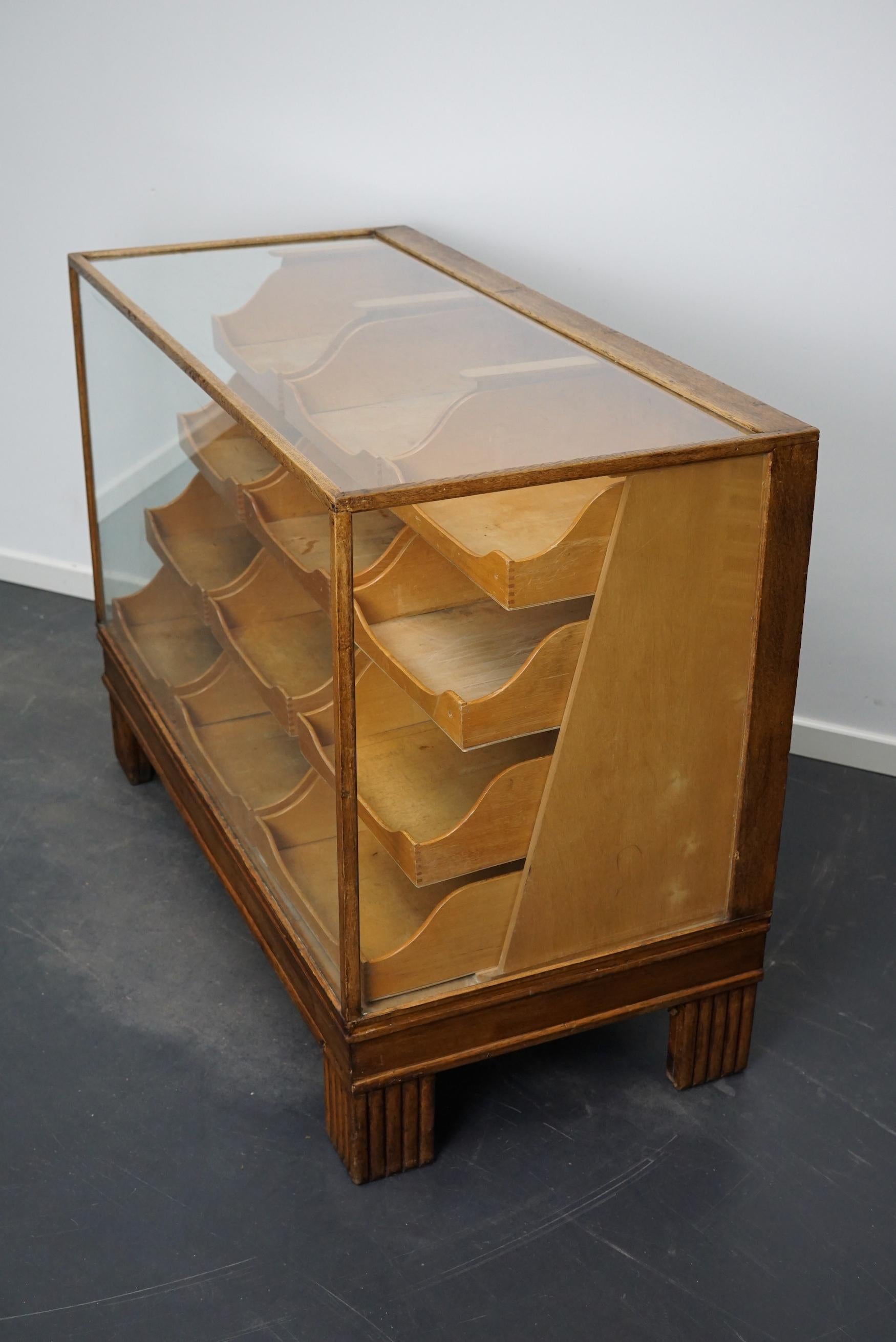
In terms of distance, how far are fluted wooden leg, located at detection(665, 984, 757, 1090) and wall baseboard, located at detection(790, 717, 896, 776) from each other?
90 cm

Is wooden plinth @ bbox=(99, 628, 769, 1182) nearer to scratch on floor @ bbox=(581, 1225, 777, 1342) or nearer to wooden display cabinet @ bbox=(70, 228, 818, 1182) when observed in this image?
wooden display cabinet @ bbox=(70, 228, 818, 1182)

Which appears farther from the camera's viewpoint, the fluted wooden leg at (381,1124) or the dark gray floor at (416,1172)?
the fluted wooden leg at (381,1124)

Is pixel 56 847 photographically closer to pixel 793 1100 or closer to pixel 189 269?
pixel 189 269

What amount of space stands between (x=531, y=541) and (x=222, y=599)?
0.67 m

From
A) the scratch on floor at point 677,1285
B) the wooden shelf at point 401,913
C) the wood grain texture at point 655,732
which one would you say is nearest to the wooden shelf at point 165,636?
the wooden shelf at point 401,913

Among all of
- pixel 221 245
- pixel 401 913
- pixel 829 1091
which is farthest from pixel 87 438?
pixel 829 1091

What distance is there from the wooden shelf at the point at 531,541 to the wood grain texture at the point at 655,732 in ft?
0.07

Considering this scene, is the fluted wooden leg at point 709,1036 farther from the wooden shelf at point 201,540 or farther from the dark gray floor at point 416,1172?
the wooden shelf at point 201,540

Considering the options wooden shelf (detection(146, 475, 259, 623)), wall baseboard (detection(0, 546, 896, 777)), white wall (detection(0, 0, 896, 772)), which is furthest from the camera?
wall baseboard (detection(0, 546, 896, 777))

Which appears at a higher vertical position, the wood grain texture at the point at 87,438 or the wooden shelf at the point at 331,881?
the wood grain texture at the point at 87,438

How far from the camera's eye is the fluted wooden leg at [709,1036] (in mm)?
1967

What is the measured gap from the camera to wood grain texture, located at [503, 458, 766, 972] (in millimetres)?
1603

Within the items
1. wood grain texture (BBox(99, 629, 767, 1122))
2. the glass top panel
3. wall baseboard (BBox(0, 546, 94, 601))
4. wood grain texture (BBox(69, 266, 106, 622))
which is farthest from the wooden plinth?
wall baseboard (BBox(0, 546, 94, 601))

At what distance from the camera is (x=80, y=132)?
9.79 feet
